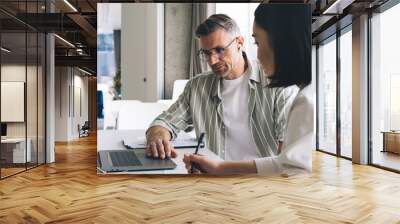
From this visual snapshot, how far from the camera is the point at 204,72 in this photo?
203 inches

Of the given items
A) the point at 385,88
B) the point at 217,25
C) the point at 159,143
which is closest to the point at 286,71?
the point at 217,25

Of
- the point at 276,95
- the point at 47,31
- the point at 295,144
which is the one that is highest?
the point at 47,31

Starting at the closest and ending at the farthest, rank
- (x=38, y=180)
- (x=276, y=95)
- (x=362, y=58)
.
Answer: (x=276, y=95) → (x=38, y=180) → (x=362, y=58)

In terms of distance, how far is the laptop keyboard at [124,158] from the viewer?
204 inches

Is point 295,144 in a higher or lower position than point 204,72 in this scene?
lower

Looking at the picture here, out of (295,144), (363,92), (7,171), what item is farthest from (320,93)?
(7,171)

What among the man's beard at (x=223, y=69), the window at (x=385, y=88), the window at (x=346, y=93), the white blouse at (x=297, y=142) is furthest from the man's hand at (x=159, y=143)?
the window at (x=346, y=93)

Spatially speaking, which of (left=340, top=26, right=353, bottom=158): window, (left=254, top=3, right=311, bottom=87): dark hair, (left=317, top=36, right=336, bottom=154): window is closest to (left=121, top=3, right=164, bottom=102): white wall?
(left=254, top=3, right=311, bottom=87): dark hair

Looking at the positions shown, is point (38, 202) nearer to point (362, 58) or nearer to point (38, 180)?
point (38, 180)

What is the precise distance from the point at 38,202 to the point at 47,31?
4.20 metres

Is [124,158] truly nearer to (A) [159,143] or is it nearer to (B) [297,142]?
(A) [159,143]

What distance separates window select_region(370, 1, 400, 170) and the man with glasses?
284cm

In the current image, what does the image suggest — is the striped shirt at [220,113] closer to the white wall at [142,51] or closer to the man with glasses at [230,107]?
the man with glasses at [230,107]

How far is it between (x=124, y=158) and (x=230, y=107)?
1.46 metres
